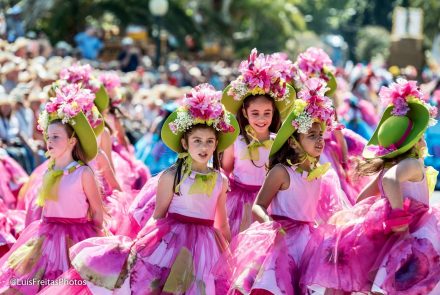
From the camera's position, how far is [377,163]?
723cm

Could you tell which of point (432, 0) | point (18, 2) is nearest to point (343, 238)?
point (18, 2)

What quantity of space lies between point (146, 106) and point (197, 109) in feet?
35.5

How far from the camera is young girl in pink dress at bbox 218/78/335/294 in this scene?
7023 mm

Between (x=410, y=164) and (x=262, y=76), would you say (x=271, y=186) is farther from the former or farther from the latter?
(x=262, y=76)

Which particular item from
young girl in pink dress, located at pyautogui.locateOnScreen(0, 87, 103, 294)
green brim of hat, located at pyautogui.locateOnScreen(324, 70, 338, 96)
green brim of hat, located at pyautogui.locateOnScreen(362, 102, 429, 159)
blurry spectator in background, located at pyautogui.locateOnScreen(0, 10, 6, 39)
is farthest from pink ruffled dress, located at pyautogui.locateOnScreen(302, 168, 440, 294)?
blurry spectator in background, located at pyautogui.locateOnScreen(0, 10, 6, 39)

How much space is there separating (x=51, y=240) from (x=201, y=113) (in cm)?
151

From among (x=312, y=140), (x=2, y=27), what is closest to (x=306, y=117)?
(x=312, y=140)

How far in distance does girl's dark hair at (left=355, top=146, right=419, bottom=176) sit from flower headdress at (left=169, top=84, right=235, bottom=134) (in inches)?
38.8

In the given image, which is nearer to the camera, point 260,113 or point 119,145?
point 260,113

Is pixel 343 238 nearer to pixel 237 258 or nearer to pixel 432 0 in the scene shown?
pixel 237 258

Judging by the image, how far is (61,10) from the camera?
28.5m

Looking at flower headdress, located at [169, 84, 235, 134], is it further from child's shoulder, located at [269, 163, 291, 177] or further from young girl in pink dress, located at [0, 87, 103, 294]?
young girl in pink dress, located at [0, 87, 103, 294]

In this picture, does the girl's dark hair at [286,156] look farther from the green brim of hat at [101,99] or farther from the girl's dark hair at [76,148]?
the green brim of hat at [101,99]

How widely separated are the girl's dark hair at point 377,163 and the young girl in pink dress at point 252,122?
1.42 meters
